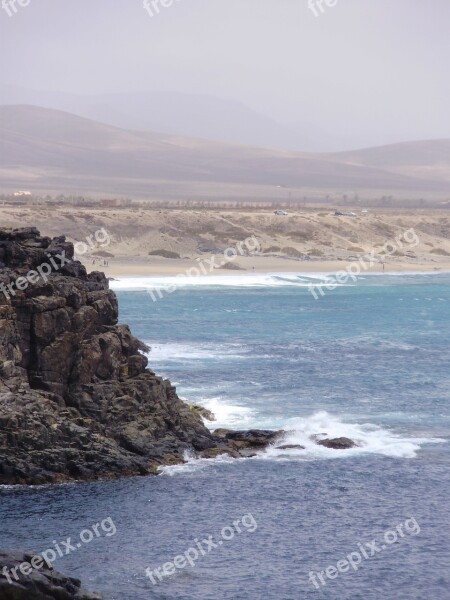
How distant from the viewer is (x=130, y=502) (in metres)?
38.9

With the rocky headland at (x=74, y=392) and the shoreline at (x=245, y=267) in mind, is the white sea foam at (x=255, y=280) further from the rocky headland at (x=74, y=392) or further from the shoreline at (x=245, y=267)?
the rocky headland at (x=74, y=392)

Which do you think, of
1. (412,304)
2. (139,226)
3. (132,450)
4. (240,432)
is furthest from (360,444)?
(139,226)

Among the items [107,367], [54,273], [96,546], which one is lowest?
[96,546]

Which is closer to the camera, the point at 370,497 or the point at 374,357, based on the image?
the point at 370,497

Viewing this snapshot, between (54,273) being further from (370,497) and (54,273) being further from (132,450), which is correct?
(370,497)

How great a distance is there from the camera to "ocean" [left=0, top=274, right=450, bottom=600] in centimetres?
3316

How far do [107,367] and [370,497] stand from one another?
11.3 m

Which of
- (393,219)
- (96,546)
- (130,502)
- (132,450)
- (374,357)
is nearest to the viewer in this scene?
(96,546)
